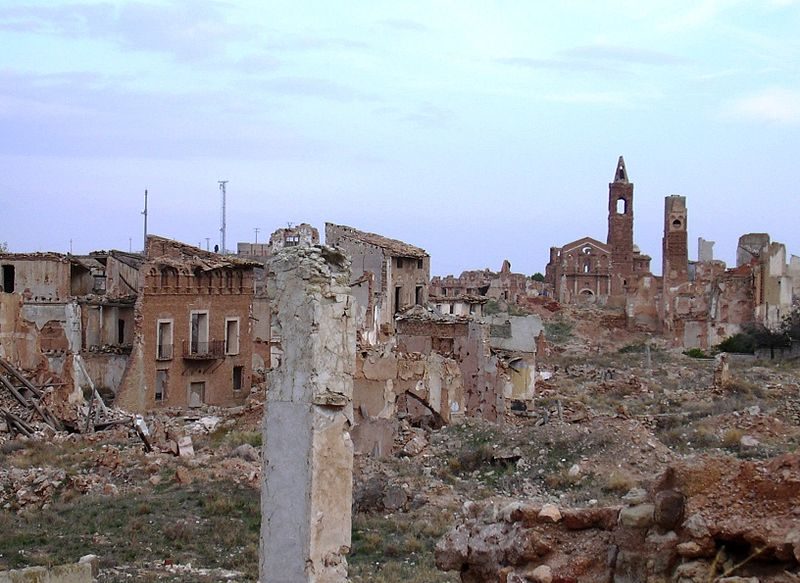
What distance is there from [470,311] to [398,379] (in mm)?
17838

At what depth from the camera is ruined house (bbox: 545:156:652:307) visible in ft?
241

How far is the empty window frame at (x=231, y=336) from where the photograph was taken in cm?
3428

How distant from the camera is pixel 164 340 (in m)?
32.4

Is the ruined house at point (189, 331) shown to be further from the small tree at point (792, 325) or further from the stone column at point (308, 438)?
the small tree at point (792, 325)

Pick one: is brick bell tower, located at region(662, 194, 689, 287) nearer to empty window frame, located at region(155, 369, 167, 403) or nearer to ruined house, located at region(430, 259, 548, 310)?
ruined house, located at region(430, 259, 548, 310)

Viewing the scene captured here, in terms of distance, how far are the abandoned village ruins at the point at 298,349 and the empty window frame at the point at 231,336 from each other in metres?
0.05

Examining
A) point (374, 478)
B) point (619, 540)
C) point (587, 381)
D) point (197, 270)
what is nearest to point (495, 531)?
point (619, 540)

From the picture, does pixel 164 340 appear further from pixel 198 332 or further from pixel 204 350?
pixel 204 350

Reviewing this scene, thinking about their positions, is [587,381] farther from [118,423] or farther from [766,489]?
[766,489]

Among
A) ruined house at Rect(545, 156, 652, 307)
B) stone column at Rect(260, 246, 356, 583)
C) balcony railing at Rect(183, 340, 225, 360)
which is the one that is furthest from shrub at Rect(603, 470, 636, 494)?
ruined house at Rect(545, 156, 652, 307)

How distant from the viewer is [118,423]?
26656 millimetres

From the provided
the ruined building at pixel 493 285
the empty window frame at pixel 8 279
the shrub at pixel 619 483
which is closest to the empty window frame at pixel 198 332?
the empty window frame at pixel 8 279

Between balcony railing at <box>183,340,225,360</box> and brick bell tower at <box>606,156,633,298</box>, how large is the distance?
143 feet

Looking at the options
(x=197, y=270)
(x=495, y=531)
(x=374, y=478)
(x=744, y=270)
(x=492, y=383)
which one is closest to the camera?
(x=495, y=531)
